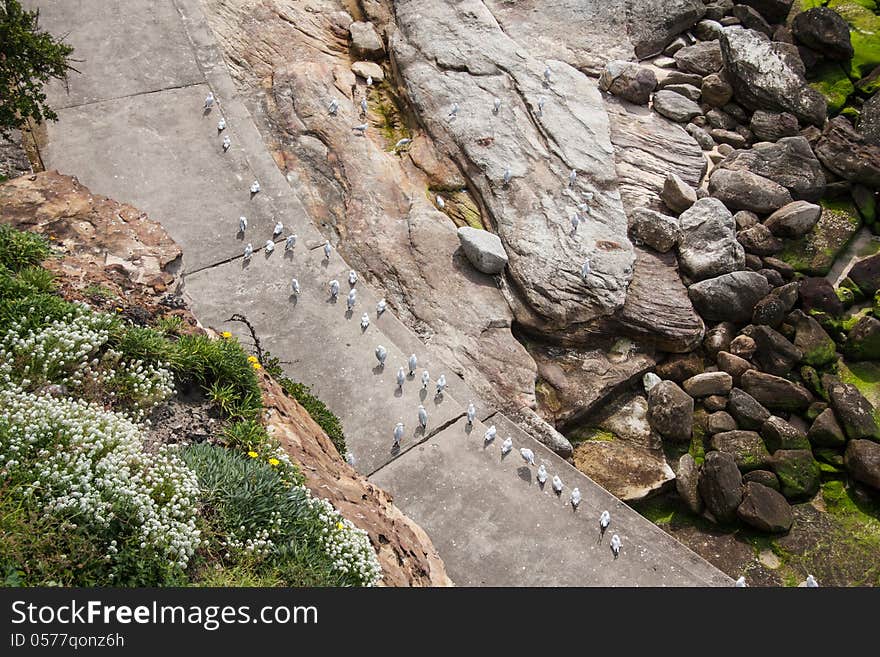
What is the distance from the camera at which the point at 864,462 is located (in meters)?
12.0

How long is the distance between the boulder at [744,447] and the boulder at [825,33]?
8.58m

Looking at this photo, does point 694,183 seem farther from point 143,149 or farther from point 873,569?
point 143,149

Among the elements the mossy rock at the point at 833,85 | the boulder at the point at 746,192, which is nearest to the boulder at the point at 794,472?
the boulder at the point at 746,192

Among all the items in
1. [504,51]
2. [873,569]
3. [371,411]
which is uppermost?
[504,51]

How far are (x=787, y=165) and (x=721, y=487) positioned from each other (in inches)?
244

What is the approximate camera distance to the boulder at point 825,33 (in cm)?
1706

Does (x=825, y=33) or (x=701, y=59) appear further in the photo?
(x=825, y=33)

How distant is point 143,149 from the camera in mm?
11664

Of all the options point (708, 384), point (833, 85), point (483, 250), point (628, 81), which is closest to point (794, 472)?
point (708, 384)

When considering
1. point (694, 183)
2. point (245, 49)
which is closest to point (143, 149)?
point (245, 49)

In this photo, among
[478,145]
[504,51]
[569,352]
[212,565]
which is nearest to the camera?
[212,565]

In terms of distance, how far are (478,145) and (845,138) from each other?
6456 mm

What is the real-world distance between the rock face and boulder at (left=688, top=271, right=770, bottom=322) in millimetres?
4095

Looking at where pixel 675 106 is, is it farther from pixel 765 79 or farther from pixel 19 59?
pixel 19 59
